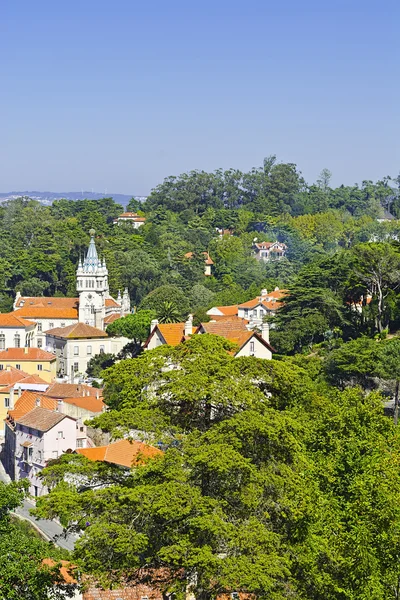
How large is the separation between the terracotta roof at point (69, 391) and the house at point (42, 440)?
7.75 m

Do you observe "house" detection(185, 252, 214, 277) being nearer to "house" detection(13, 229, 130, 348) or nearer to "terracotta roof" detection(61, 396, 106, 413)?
"house" detection(13, 229, 130, 348)

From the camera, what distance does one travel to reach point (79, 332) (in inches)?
2894

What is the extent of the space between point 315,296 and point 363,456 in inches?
1304

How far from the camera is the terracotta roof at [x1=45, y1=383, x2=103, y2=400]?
5278 cm

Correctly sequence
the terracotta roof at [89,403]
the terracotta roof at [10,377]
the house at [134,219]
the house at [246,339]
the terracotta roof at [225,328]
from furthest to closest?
the house at [134,219] < the terracotta roof at [10,377] < the terracotta roof at [225,328] < the house at [246,339] < the terracotta roof at [89,403]

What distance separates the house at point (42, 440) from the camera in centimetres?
4281

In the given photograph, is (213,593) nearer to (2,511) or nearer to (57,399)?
(2,511)

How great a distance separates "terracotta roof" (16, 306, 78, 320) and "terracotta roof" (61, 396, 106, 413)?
3097cm

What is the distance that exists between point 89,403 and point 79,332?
2518cm

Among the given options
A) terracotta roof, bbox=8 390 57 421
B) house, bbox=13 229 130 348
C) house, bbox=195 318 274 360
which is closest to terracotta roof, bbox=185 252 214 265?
house, bbox=13 229 130 348

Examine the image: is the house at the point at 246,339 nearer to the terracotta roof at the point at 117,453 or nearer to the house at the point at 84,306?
the terracotta roof at the point at 117,453

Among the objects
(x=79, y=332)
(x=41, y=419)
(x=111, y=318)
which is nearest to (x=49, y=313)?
(x=111, y=318)

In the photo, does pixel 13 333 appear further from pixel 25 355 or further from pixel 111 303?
pixel 111 303

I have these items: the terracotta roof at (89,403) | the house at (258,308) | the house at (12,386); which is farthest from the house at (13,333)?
the terracotta roof at (89,403)
